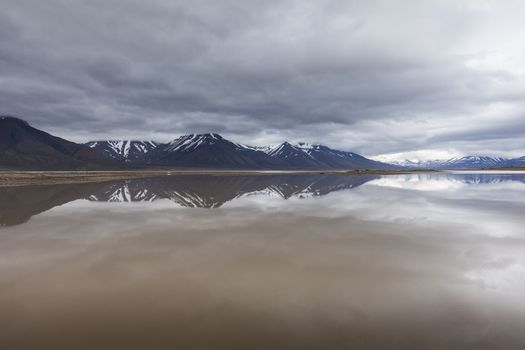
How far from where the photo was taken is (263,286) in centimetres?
909

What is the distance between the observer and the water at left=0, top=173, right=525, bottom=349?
6535 millimetres

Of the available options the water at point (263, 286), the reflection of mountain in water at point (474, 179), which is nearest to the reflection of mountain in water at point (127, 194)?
the water at point (263, 286)

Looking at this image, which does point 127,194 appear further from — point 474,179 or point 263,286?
point 474,179

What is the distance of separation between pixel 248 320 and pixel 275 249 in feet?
19.6

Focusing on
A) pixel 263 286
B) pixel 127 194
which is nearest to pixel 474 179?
pixel 127 194

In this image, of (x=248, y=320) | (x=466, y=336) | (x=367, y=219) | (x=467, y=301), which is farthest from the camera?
(x=367, y=219)

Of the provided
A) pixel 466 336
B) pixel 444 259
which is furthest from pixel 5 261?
pixel 444 259

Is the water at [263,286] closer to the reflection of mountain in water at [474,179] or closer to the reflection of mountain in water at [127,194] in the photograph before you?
the reflection of mountain in water at [127,194]

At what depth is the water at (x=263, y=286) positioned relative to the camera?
6535 millimetres

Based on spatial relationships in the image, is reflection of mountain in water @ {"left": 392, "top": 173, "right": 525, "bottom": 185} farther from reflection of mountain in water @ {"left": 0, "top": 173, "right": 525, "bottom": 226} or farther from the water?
the water

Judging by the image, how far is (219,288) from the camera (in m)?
8.98

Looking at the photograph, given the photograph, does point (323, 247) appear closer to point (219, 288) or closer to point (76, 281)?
point (219, 288)

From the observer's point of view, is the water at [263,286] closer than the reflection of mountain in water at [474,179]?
Yes

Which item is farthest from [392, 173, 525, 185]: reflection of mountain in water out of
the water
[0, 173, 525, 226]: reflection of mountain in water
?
the water
